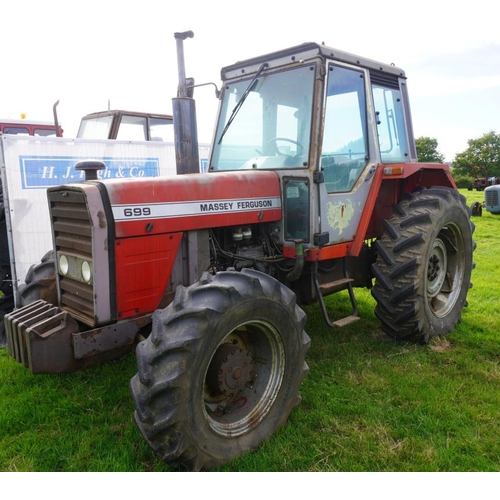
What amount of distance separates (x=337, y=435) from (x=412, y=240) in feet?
5.89

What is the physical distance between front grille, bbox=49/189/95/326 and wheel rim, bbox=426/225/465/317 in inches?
118

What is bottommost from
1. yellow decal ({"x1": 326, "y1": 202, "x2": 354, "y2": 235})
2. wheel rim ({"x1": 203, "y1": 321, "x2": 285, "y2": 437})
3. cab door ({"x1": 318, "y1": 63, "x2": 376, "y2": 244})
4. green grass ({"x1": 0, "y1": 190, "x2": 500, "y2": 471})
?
green grass ({"x1": 0, "y1": 190, "x2": 500, "y2": 471})

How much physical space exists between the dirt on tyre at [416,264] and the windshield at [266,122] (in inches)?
44.3

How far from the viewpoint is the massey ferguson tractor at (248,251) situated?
248cm

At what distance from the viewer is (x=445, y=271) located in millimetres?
4637

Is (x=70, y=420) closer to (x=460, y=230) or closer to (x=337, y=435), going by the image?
(x=337, y=435)

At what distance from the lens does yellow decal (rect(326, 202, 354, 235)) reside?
366 cm

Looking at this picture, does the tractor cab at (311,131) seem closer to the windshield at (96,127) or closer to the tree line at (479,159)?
the windshield at (96,127)

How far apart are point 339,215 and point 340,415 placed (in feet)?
5.02

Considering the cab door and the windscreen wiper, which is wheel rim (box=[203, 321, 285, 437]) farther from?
the windscreen wiper

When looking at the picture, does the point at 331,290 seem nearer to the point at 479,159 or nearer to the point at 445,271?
the point at 445,271

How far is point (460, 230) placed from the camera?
14.8 feet

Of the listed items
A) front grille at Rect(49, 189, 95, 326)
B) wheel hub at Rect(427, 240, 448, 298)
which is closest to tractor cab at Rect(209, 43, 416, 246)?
wheel hub at Rect(427, 240, 448, 298)

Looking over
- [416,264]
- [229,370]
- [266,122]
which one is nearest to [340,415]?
[229,370]
